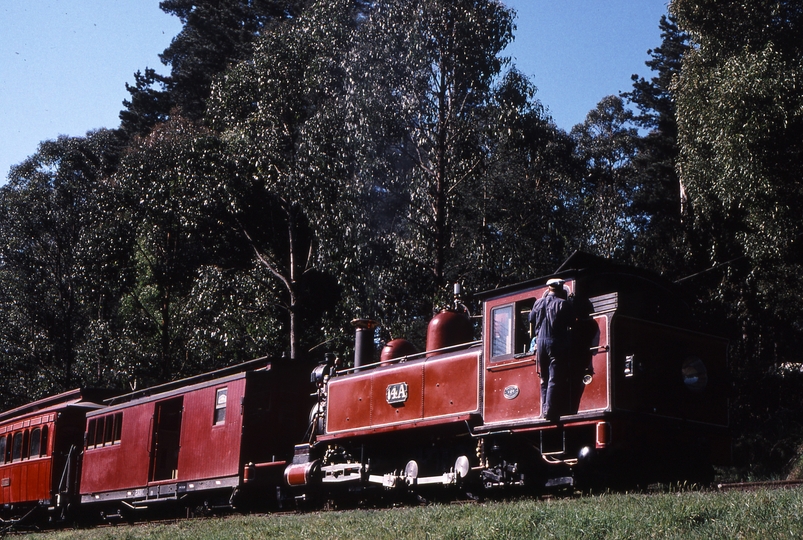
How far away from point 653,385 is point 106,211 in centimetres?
2817

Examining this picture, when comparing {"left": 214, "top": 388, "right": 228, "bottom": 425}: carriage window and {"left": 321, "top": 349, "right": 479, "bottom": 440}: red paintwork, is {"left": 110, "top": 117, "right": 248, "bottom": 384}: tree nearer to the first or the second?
{"left": 214, "top": 388, "right": 228, "bottom": 425}: carriage window

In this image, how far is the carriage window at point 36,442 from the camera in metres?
21.9

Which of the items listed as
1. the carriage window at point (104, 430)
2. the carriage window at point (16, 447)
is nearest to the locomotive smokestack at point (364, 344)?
the carriage window at point (104, 430)

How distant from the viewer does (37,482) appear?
2169cm

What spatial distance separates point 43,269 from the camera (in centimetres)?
3988

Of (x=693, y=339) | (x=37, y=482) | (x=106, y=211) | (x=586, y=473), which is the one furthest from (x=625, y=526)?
(x=106, y=211)

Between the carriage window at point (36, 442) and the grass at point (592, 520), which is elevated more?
the carriage window at point (36, 442)

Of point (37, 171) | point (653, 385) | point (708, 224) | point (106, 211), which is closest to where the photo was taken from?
point (653, 385)

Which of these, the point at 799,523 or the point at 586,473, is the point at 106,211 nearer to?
the point at 586,473

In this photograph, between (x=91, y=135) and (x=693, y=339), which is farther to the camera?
(x=91, y=135)

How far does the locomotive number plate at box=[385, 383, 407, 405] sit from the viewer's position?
43.4 ft

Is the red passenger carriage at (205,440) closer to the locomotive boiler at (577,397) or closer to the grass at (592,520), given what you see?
the locomotive boiler at (577,397)

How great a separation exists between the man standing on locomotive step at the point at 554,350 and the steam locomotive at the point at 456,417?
134mm

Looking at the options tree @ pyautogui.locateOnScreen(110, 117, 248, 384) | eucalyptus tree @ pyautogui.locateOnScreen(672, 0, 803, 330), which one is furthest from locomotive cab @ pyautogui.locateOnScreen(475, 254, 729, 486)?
tree @ pyautogui.locateOnScreen(110, 117, 248, 384)
